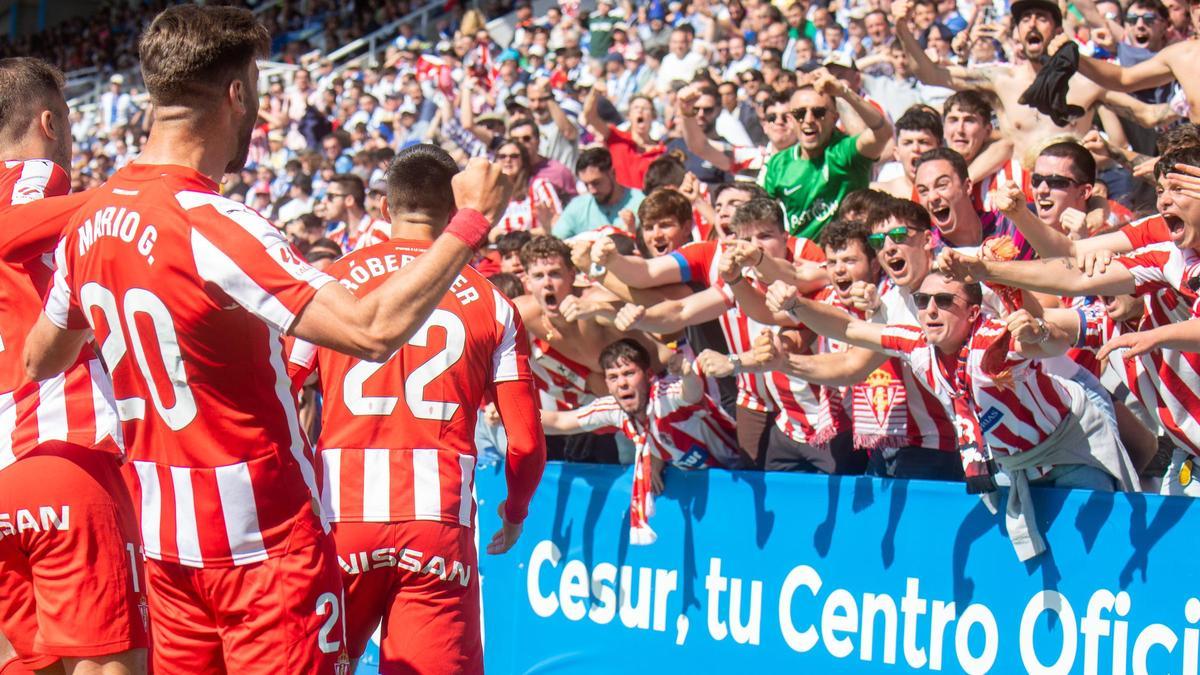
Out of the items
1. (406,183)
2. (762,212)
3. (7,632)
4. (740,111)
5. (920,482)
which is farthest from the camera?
(740,111)

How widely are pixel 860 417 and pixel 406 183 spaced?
277cm

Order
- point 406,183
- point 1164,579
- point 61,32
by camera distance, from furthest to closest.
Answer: point 61,32, point 1164,579, point 406,183

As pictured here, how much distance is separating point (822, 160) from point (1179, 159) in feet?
11.1

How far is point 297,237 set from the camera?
41.2 feet

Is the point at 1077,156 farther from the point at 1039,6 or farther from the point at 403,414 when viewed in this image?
the point at 403,414

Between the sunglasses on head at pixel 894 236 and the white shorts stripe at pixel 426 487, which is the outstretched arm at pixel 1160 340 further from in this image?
the white shorts stripe at pixel 426 487

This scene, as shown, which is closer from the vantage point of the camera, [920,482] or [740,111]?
[920,482]

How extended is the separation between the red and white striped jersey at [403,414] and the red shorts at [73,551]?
0.68m

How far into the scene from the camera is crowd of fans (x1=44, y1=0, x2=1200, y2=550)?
5.69 m

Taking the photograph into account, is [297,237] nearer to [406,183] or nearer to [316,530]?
[406,183]

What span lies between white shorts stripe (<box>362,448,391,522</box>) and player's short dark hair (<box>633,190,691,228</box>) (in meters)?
3.74

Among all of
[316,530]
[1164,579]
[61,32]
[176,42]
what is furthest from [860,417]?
[61,32]

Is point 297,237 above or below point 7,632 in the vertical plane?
above

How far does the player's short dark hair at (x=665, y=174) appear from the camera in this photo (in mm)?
9664
